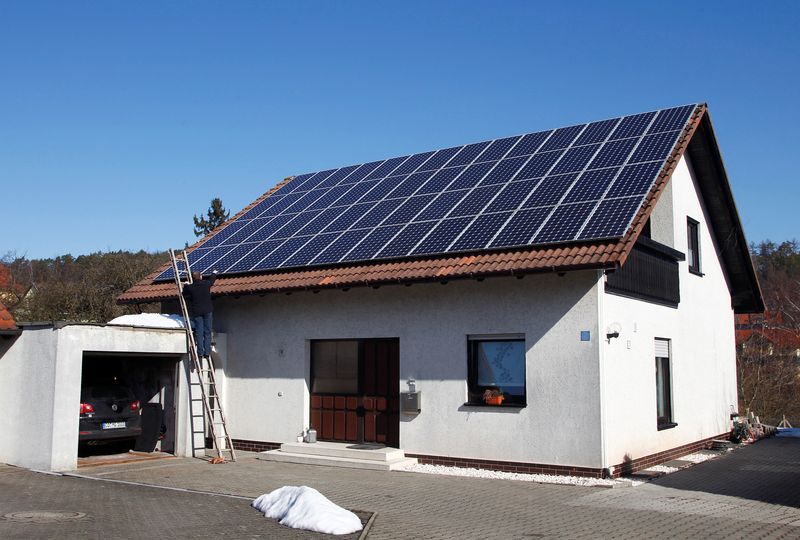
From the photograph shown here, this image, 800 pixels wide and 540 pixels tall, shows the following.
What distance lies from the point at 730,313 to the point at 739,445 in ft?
12.8

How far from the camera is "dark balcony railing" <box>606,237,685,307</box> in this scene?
1269 centimetres

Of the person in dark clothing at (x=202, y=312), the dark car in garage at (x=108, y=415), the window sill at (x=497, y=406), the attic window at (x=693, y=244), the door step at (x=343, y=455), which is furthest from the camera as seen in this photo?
the attic window at (x=693, y=244)

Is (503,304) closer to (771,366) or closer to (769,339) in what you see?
(771,366)

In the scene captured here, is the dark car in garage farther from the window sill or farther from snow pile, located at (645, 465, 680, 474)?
snow pile, located at (645, 465, 680, 474)

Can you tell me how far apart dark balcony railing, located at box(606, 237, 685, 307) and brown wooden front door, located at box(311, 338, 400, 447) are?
4.29 metres

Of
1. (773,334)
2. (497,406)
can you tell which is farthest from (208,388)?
(773,334)

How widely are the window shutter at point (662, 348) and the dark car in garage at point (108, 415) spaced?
10.2 m

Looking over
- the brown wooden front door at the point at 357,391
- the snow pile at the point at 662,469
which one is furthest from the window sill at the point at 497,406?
the snow pile at the point at 662,469

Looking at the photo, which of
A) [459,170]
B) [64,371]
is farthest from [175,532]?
[459,170]

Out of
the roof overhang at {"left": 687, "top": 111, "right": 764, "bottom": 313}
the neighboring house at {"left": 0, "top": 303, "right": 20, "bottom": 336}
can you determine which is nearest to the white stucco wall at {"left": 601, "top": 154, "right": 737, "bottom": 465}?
the roof overhang at {"left": 687, "top": 111, "right": 764, "bottom": 313}

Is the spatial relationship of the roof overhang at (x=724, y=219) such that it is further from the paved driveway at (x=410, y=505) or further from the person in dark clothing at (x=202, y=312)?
the person in dark clothing at (x=202, y=312)

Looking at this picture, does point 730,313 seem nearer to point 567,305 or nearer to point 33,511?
point 567,305

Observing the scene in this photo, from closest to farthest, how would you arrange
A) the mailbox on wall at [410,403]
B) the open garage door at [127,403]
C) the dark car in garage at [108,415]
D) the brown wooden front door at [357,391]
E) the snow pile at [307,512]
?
the snow pile at [307,512] < the mailbox on wall at [410,403] < the dark car in garage at [108,415] < the open garage door at [127,403] < the brown wooden front door at [357,391]

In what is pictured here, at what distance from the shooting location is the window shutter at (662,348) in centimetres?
1449
